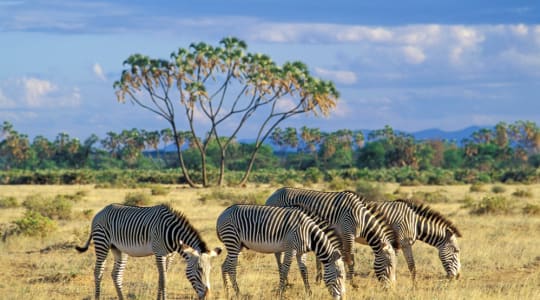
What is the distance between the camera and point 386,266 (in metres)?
12.3

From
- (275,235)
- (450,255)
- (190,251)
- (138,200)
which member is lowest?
(138,200)

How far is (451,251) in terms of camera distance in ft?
45.3

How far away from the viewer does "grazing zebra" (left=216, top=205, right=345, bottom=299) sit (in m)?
11.9

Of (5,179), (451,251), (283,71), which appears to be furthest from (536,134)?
(451,251)

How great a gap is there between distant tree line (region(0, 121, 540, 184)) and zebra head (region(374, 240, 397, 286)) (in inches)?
3482

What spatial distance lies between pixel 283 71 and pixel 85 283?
4654 centimetres

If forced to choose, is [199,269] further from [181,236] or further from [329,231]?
[329,231]

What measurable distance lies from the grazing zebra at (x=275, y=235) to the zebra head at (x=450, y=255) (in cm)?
272

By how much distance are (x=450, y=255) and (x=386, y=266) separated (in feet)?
6.30

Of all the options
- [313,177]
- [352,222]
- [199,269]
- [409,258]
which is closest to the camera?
[199,269]

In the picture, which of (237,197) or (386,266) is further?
(237,197)

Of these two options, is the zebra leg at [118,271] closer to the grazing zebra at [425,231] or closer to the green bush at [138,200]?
the grazing zebra at [425,231]

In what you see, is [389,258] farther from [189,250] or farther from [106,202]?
[106,202]

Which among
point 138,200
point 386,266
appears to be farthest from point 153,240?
point 138,200
